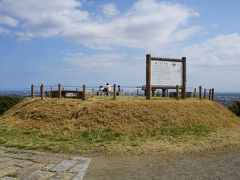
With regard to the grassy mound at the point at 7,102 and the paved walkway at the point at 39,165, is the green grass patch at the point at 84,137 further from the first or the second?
the grassy mound at the point at 7,102

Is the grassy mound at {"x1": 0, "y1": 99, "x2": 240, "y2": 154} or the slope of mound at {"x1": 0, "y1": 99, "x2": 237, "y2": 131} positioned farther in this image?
the slope of mound at {"x1": 0, "y1": 99, "x2": 237, "y2": 131}

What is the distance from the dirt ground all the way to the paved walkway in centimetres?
41

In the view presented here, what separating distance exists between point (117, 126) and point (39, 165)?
Result: 5.98 meters

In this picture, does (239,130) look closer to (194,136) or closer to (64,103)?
(194,136)

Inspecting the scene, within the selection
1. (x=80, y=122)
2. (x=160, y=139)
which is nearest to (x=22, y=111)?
(x=80, y=122)

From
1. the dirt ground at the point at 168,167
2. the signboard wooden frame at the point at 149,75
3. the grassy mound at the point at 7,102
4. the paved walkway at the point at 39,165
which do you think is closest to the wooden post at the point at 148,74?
the signboard wooden frame at the point at 149,75

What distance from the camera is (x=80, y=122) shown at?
16234 mm

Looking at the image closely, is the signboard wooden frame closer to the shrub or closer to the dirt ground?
the dirt ground

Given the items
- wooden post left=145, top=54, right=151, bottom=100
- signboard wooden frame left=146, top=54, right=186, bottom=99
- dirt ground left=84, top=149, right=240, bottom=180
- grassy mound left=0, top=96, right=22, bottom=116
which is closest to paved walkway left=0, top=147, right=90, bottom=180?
dirt ground left=84, top=149, right=240, bottom=180

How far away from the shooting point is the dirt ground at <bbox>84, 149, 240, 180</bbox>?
9477 mm

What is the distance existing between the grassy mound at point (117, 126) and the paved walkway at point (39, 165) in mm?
1266

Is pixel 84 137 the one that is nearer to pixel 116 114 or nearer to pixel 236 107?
pixel 116 114

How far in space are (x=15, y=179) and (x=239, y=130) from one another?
42.0ft

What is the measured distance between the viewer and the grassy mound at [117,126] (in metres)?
13.7
